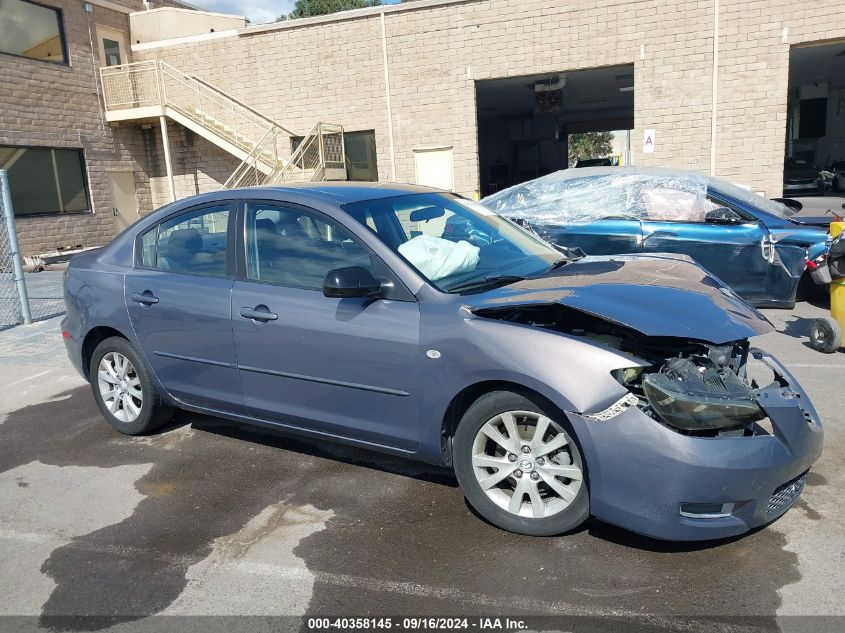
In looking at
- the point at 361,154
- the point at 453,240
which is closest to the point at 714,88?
the point at 361,154

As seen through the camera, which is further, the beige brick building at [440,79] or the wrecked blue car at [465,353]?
the beige brick building at [440,79]

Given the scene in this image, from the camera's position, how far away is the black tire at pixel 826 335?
622 centimetres

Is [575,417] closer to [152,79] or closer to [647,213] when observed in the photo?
[647,213]

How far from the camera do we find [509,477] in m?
3.37

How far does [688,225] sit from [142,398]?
243 inches

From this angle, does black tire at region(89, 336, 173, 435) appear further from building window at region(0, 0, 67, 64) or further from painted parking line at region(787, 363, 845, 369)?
building window at region(0, 0, 67, 64)

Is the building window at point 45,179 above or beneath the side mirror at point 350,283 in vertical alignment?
above

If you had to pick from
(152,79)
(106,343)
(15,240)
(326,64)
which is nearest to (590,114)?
(326,64)

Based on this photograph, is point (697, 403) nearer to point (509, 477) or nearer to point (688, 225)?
point (509, 477)

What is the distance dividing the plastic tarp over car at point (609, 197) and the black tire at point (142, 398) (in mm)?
5283

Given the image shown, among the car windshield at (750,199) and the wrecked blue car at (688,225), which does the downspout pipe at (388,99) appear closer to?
the wrecked blue car at (688,225)

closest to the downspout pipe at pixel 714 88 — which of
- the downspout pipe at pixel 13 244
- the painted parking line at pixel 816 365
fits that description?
the painted parking line at pixel 816 365

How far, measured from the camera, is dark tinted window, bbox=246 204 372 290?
3920 mm

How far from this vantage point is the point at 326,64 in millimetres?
17469
